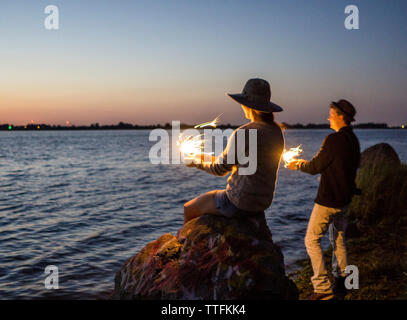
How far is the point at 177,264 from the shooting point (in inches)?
191

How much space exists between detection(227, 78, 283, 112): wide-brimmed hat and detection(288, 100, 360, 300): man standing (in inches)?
62.0

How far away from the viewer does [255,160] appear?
443cm

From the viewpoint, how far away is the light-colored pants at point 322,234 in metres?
5.83

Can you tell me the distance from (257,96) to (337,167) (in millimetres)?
2028

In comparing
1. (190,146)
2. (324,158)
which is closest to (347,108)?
(324,158)

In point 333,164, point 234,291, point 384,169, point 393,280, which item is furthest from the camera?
point 384,169

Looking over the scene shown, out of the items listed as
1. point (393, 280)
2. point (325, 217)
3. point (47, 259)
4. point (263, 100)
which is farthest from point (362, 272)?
point (47, 259)

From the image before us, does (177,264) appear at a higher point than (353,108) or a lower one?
lower

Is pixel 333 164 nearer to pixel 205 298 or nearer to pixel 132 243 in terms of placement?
pixel 205 298

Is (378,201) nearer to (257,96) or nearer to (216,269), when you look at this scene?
(257,96)

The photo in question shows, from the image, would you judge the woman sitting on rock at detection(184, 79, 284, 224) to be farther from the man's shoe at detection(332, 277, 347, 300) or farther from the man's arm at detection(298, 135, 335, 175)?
the man's shoe at detection(332, 277, 347, 300)

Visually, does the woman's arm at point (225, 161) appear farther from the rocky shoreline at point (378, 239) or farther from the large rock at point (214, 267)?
the rocky shoreline at point (378, 239)

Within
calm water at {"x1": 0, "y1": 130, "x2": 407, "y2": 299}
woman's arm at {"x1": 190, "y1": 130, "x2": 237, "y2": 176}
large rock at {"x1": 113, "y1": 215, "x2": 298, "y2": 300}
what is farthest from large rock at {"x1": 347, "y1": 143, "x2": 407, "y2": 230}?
woman's arm at {"x1": 190, "y1": 130, "x2": 237, "y2": 176}

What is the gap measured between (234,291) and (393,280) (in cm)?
392
